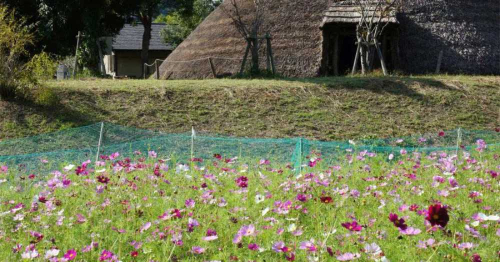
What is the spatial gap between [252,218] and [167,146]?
6082 millimetres

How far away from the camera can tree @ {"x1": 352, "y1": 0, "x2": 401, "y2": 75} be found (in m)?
18.2

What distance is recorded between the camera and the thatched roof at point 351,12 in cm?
1870

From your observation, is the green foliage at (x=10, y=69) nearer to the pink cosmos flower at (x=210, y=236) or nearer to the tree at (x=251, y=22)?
the tree at (x=251, y=22)

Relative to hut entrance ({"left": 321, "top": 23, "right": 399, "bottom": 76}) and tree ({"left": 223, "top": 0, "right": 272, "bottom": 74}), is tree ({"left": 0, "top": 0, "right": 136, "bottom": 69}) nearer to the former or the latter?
tree ({"left": 223, "top": 0, "right": 272, "bottom": 74})

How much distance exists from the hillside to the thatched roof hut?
273cm

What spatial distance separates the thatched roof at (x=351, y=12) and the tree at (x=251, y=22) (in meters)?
2.19

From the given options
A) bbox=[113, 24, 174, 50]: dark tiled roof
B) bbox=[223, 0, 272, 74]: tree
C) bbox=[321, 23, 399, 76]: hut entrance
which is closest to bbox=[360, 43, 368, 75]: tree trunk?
bbox=[321, 23, 399, 76]: hut entrance

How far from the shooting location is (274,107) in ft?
46.6

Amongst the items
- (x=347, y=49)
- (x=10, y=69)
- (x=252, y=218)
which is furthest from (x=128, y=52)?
(x=252, y=218)

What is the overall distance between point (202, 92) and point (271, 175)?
877cm

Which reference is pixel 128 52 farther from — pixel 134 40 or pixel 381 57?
pixel 381 57

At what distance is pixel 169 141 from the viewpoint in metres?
11.1

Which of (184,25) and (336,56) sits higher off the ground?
(184,25)

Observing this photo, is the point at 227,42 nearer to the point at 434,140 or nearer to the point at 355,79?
the point at 355,79
